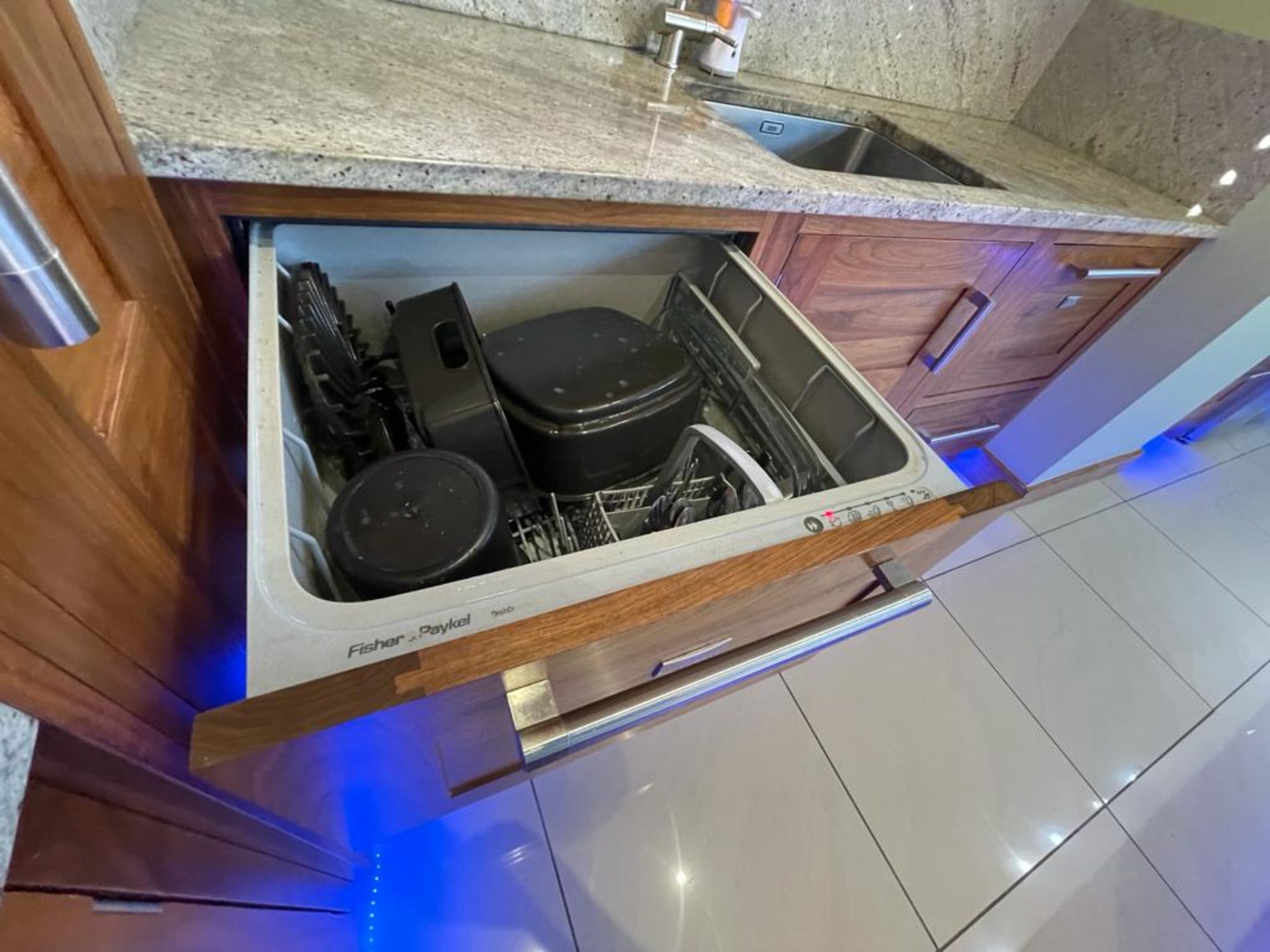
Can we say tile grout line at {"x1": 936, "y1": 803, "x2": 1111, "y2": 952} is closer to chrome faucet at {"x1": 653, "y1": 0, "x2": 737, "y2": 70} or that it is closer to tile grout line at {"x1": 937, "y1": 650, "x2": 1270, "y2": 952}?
tile grout line at {"x1": 937, "y1": 650, "x2": 1270, "y2": 952}

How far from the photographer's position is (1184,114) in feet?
4.00

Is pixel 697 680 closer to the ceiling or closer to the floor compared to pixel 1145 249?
closer to the floor

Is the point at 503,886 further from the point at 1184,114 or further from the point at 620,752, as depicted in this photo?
the point at 1184,114

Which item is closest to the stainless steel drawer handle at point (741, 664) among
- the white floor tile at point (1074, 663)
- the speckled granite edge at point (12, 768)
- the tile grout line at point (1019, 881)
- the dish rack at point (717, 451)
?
the dish rack at point (717, 451)

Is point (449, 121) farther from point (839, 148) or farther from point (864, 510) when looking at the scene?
point (839, 148)

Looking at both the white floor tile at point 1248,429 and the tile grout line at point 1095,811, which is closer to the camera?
the tile grout line at point 1095,811

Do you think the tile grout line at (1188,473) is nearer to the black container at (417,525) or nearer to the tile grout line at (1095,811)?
the tile grout line at (1095,811)

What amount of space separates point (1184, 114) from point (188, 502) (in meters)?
1.97

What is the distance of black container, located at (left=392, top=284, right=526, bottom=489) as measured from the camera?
61cm

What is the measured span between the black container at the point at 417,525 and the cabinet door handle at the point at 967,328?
3.44ft

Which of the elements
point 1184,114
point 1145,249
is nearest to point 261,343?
point 1145,249

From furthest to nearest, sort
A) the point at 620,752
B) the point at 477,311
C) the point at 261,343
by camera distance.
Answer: the point at 620,752
the point at 477,311
the point at 261,343

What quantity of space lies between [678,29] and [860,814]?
1453 millimetres

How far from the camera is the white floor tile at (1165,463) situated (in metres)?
1.92
